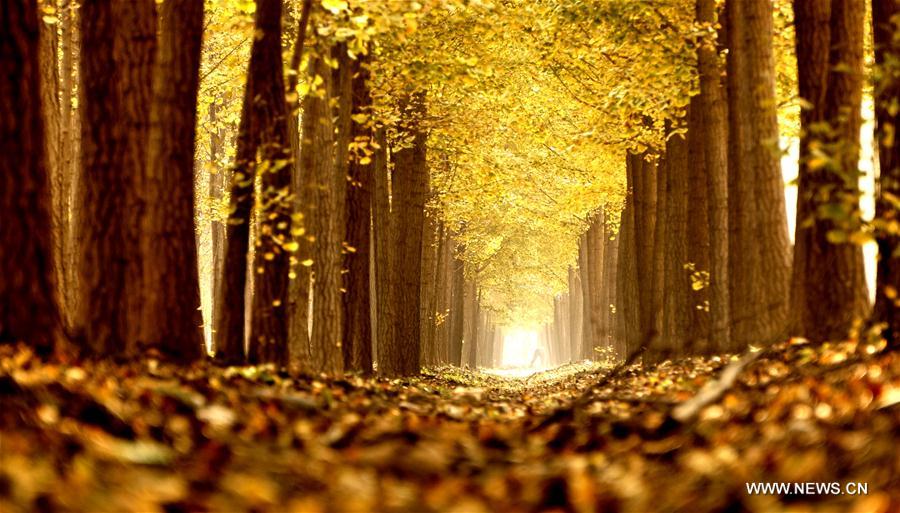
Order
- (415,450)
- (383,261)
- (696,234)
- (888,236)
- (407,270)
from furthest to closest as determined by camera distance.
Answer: (383,261) < (407,270) < (696,234) < (888,236) < (415,450)

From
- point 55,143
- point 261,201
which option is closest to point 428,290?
point 55,143

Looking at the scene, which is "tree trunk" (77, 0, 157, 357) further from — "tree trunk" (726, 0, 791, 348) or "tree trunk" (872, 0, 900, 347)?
"tree trunk" (726, 0, 791, 348)

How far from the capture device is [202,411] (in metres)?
5.12

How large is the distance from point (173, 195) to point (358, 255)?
704cm

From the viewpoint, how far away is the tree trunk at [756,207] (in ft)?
39.7

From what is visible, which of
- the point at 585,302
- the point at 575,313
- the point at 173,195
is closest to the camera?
the point at 173,195

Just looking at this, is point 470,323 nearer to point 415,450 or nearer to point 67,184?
point 67,184

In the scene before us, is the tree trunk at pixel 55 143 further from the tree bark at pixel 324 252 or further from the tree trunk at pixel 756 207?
the tree trunk at pixel 756 207

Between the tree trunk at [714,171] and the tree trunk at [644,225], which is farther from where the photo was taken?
the tree trunk at [644,225]

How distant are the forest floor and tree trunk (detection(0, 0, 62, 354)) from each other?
1.59 ft

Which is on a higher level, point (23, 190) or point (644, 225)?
point (644, 225)

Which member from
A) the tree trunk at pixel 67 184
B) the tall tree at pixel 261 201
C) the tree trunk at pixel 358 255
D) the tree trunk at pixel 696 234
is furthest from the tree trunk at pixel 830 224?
the tree trunk at pixel 67 184

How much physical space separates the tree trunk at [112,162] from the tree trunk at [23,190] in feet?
4.41

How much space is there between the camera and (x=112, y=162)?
27.6ft
